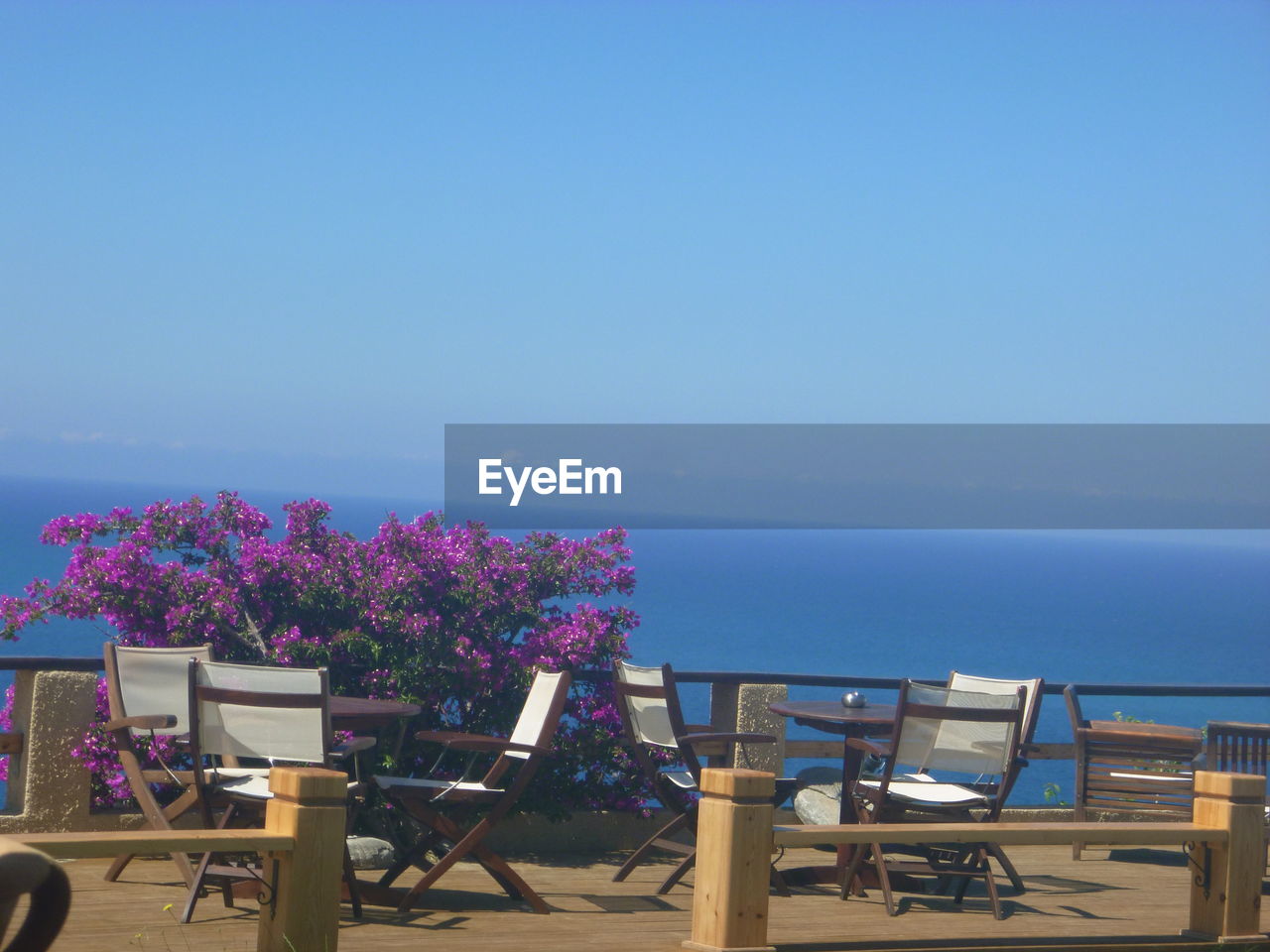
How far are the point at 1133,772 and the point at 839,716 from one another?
1824 mm

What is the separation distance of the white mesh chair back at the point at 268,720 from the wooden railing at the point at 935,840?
4.98 feet

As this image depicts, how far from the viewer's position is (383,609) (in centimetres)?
723

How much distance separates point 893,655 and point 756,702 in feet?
242

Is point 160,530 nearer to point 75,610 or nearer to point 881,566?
point 75,610

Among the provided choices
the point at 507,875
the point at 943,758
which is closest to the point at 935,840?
the point at 943,758

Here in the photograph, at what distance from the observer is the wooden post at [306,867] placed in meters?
3.81

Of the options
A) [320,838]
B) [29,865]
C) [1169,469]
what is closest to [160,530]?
[320,838]

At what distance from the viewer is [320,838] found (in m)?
3.84

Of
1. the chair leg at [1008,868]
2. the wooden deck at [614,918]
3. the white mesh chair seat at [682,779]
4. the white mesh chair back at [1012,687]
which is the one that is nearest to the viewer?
the wooden deck at [614,918]

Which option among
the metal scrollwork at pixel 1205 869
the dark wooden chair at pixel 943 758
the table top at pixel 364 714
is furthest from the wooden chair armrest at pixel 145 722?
the metal scrollwork at pixel 1205 869

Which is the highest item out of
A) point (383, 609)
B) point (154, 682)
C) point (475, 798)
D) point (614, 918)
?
point (383, 609)

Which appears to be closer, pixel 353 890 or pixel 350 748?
pixel 353 890

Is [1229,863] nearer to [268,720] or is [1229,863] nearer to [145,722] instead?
[268,720]

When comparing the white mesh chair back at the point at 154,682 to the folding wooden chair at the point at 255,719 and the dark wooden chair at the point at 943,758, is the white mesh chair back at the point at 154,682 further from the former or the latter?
the dark wooden chair at the point at 943,758
